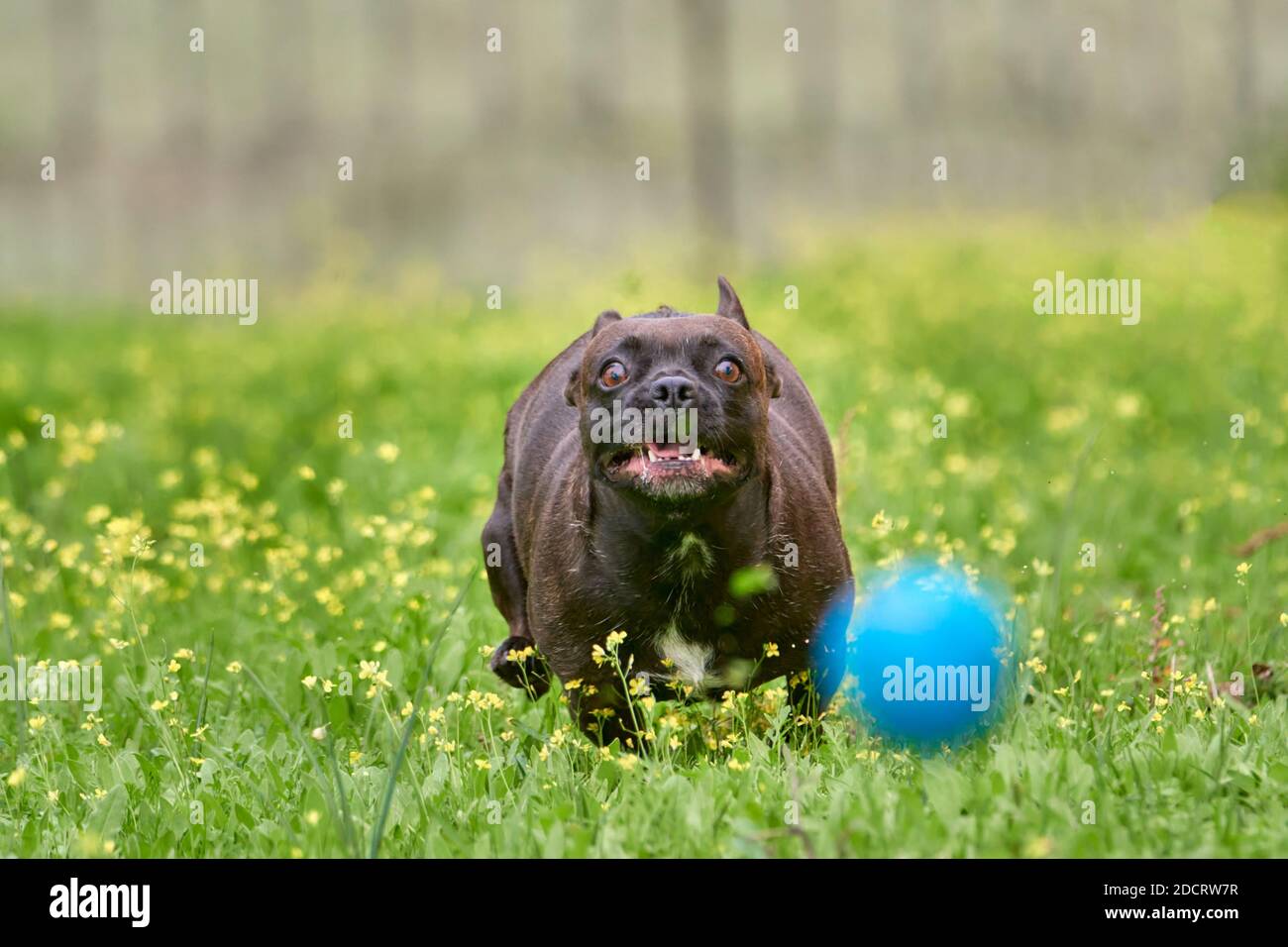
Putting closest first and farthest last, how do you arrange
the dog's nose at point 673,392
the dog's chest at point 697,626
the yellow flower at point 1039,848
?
the yellow flower at point 1039,848, the dog's nose at point 673,392, the dog's chest at point 697,626

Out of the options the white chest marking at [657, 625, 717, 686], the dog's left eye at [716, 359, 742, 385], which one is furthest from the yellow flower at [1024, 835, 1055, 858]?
the dog's left eye at [716, 359, 742, 385]

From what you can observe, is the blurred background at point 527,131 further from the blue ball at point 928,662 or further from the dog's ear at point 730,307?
the blue ball at point 928,662

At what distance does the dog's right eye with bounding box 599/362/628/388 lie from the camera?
4480 mm

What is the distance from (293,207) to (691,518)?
1009 cm

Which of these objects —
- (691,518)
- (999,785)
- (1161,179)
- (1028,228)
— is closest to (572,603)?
(691,518)

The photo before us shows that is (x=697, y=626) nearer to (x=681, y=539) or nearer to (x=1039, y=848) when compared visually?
(x=681, y=539)

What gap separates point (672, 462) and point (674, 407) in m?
0.15

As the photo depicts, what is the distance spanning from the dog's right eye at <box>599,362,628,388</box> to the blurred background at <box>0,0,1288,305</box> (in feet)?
28.7

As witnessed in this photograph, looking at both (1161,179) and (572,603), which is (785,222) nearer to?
(1161,179)

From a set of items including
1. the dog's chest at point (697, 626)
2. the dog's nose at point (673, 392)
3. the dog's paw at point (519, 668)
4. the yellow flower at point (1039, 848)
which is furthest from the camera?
the dog's paw at point (519, 668)

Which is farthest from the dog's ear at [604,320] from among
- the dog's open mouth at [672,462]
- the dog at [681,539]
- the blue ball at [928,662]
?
the blue ball at [928,662]

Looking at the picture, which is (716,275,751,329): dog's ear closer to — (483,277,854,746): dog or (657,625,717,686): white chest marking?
(483,277,854,746): dog

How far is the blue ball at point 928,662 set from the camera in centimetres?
444

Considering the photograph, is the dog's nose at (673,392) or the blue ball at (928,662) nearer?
the dog's nose at (673,392)
